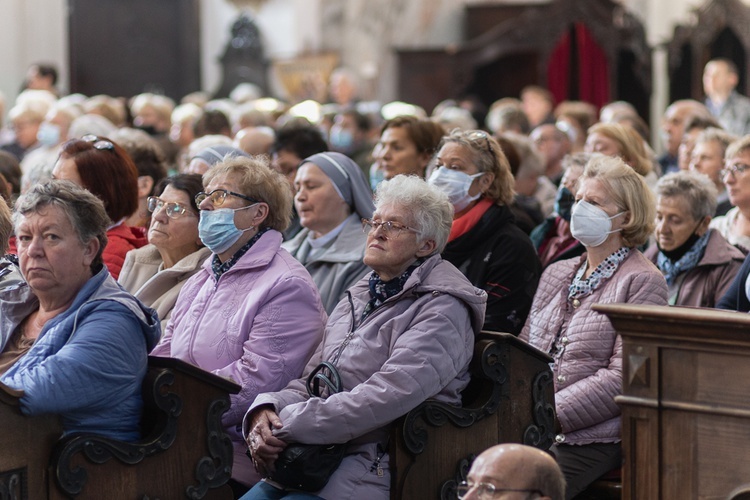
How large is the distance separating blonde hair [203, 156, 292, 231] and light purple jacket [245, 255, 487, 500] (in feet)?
2.00

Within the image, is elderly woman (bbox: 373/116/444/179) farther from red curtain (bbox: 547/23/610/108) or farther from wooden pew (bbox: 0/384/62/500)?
red curtain (bbox: 547/23/610/108)

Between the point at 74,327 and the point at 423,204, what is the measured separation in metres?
1.20

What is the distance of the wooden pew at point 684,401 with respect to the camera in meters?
3.33

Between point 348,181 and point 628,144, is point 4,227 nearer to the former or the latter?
point 348,181

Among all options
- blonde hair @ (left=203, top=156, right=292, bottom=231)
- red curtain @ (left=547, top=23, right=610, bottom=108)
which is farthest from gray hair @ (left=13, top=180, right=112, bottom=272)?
red curtain @ (left=547, top=23, right=610, bottom=108)

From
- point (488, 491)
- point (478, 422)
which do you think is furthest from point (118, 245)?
point (488, 491)

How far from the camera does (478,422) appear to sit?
3900 mm

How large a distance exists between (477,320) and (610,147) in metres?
2.79

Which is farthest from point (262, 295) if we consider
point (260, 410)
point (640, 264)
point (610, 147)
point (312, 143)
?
point (610, 147)

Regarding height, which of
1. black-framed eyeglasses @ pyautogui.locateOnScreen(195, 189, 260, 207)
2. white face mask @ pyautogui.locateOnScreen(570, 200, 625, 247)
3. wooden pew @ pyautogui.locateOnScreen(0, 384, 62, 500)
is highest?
black-framed eyeglasses @ pyautogui.locateOnScreen(195, 189, 260, 207)

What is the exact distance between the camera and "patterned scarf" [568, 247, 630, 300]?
4.36 metres

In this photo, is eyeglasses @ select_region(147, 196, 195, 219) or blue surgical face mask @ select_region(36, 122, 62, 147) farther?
blue surgical face mask @ select_region(36, 122, 62, 147)

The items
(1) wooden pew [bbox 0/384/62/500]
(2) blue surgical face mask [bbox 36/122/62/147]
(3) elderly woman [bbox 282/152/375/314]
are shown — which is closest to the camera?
(1) wooden pew [bbox 0/384/62/500]

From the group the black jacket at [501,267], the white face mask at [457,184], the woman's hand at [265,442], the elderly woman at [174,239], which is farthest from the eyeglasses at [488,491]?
the white face mask at [457,184]
